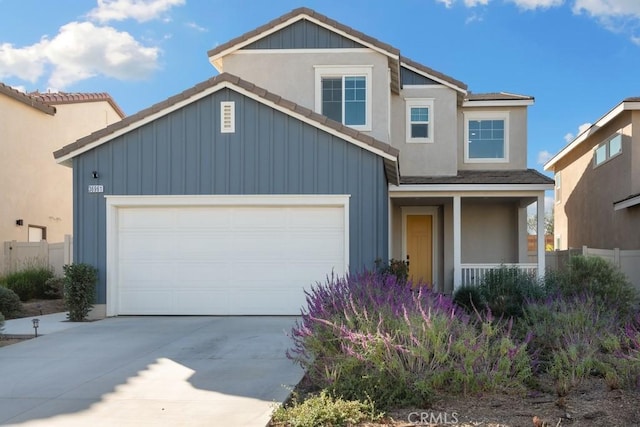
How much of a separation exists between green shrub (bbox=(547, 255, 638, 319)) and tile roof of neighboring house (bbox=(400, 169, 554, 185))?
304 cm

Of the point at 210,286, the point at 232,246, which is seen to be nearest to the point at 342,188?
the point at 232,246

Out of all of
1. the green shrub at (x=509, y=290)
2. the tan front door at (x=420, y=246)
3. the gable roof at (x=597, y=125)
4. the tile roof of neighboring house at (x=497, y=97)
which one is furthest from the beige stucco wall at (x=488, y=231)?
the gable roof at (x=597, y=125)

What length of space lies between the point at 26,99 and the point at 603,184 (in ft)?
61.4

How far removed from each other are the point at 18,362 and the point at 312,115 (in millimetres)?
6588

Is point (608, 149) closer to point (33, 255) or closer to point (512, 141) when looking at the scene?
point (512, 141)

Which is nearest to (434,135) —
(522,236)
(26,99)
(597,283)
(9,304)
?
(522,236)

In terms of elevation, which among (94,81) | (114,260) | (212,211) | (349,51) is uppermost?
(94,81)

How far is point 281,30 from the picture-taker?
14469 millimetres

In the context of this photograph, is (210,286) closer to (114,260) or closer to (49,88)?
(114,260)

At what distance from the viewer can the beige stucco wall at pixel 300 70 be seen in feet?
47.2

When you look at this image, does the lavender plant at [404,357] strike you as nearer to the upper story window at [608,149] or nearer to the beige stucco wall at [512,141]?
the beige stucco wall at [512,141]

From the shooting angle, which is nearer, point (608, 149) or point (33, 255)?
point (33, 255)

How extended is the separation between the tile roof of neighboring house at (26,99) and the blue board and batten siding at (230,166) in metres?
8.24

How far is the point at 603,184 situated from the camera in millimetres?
18859
